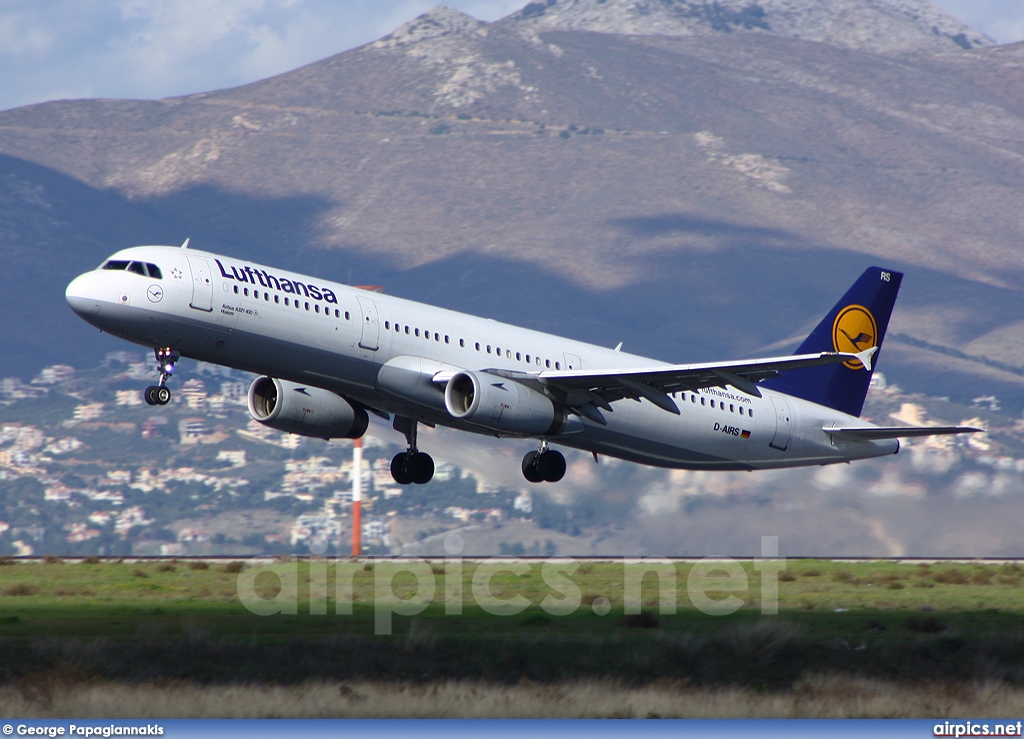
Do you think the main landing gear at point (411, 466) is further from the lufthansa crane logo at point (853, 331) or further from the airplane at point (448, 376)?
the lufthansa crane logo at point (853, 331)

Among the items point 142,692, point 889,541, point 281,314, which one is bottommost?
point 142,692

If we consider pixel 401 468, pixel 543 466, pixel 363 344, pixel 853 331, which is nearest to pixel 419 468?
pixel 401 468

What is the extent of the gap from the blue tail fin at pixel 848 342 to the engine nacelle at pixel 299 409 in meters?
14.9

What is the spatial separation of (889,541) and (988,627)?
27.7 meters

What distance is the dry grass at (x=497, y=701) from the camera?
28.5 m

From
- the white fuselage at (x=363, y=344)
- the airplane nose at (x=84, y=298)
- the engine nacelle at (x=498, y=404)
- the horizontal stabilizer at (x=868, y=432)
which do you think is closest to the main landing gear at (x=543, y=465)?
the white fuselage at (x=363, y=344)

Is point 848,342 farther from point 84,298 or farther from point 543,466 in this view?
point 84,298

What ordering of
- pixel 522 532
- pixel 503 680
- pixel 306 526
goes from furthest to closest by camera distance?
pixel 306 526
pixel 522 532
pixel 503 680

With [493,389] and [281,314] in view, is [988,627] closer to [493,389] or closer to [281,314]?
[493,389]

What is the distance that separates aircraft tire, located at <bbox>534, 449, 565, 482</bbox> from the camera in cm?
4341

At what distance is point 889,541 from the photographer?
64500 millimetres

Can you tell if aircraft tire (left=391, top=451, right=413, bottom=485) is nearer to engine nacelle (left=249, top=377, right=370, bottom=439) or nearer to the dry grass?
engine nacelle (left=249, top=377, right=370, bottom=439)

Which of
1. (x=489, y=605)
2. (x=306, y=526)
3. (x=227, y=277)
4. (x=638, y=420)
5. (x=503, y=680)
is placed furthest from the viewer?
(x=306, y=526)

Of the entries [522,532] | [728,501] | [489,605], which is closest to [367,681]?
[489,605]
